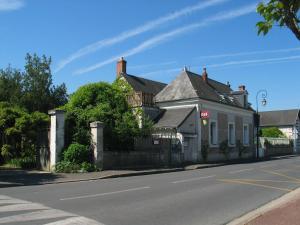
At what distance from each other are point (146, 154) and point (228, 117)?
16273mm

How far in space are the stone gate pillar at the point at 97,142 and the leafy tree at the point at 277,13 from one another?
1986 centimetres

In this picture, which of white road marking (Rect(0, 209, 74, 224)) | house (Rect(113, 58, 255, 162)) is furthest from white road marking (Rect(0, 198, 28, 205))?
house (Rect(113, 58, 255, 162))

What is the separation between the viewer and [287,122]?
72.9 m

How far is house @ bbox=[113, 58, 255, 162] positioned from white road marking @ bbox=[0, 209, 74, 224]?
23383 mm

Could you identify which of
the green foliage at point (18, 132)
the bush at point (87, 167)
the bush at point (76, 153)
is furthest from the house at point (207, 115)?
the green foliage at point (18, 132)

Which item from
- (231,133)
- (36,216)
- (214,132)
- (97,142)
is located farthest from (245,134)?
(36,216)

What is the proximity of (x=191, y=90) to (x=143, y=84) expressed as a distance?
21.9 feet

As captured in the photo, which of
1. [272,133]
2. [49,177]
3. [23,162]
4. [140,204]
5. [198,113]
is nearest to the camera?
[140,204]

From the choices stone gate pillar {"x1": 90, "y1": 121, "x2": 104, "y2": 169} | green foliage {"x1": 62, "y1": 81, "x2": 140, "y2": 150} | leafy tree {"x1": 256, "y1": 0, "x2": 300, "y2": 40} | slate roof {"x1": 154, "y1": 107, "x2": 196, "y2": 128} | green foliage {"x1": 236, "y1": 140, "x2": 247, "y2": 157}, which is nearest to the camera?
leafy tree {"x1": 256, "y1": 0, "x2": 300, "y2": 40}

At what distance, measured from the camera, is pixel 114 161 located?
84.4ft

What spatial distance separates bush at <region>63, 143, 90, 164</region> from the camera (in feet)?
76.4

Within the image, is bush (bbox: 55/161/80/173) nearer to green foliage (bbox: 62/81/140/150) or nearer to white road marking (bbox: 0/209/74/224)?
green foliage (bbox: 62/81/140/150)

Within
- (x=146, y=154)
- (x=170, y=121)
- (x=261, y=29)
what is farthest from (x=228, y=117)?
(x=261, y=29)

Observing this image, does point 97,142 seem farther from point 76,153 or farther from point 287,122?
point 287,122
